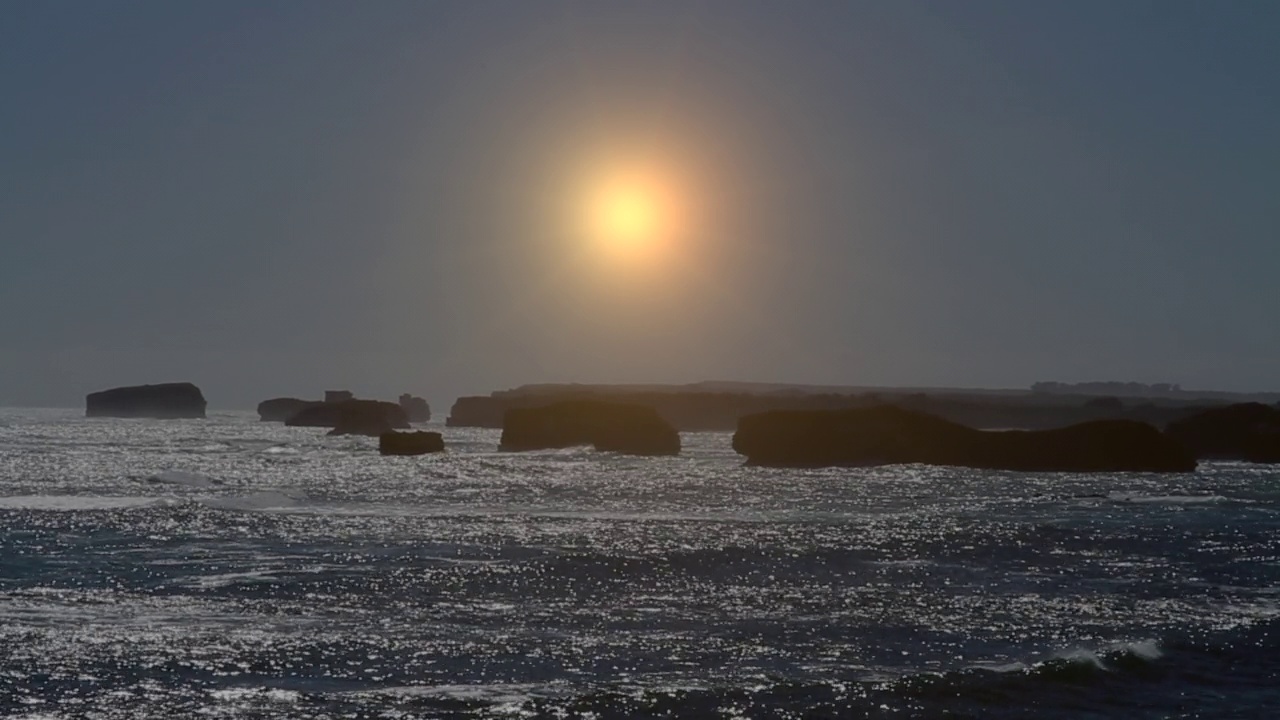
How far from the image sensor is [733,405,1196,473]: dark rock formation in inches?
4163

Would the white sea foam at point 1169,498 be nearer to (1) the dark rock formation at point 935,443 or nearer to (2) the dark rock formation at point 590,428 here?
(1) the dark rock formation at point 935,443

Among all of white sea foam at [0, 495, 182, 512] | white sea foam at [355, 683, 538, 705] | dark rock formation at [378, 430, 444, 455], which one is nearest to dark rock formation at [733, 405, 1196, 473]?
dark rock formation at [378, 430, 444, 455]

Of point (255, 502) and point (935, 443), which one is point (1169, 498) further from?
point (935, 443)

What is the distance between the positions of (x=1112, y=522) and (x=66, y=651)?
137ft

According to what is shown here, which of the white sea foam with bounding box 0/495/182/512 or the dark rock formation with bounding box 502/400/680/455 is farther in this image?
the dark rock formation with bounding box 502/400/680/455

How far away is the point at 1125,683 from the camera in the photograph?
23047 millimetres

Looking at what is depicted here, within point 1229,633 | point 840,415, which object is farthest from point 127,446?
point 1229,633

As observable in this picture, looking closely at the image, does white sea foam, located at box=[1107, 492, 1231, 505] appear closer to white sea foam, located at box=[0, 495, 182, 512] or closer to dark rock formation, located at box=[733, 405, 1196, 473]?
dark rock formation, located at box=[733, 405, 1196, 473]

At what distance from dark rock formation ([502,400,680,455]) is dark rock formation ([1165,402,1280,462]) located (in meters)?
48.2

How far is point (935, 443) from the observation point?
115438 mm

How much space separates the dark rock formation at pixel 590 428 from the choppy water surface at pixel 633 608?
245ft

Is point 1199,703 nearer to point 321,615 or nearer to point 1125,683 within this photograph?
point 1125,683

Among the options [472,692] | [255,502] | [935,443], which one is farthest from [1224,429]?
[472,692]

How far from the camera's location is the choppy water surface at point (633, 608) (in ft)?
70.5
